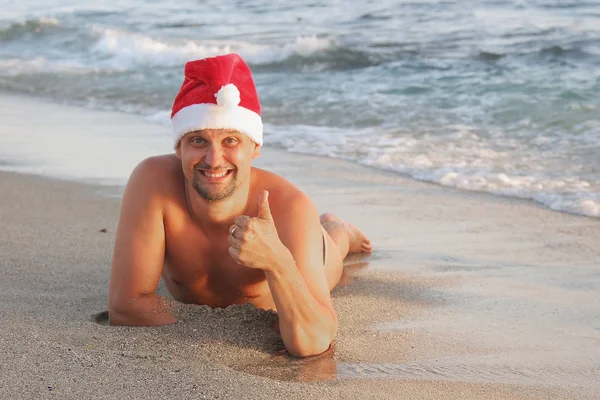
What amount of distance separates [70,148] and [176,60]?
6378mm

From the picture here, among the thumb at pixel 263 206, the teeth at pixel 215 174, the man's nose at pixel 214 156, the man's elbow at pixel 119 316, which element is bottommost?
the man's elbow at pixel 119 316

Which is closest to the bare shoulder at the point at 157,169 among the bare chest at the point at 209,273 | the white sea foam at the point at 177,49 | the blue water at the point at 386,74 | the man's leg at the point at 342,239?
the bare chest at the point at 209,273

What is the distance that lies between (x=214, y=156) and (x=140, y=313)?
0.72 meters

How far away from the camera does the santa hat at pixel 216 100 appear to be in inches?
140

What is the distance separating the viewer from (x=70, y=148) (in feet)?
26.3

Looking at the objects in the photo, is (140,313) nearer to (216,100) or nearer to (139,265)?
(139,265)

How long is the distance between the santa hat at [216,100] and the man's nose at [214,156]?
85 millimetres

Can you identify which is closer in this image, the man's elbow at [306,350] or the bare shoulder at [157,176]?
the man's elbow at [306,350]

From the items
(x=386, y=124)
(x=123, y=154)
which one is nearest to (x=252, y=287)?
(x=123, y=154)

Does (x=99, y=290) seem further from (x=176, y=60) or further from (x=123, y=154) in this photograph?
(x=176, y=60)

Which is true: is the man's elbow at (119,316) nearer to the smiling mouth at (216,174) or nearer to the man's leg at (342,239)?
the smiling mouth at (216,174)

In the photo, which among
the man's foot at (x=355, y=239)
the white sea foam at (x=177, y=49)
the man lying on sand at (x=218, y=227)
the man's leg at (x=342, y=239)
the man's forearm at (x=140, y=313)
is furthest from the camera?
the white sea foam at (x=177, y=49)

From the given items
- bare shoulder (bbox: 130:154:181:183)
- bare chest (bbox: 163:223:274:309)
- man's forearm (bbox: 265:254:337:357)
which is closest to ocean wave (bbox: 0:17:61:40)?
bare shoulder (bbox: 130:154:181:183)

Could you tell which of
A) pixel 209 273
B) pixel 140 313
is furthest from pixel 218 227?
pixel 140 313
